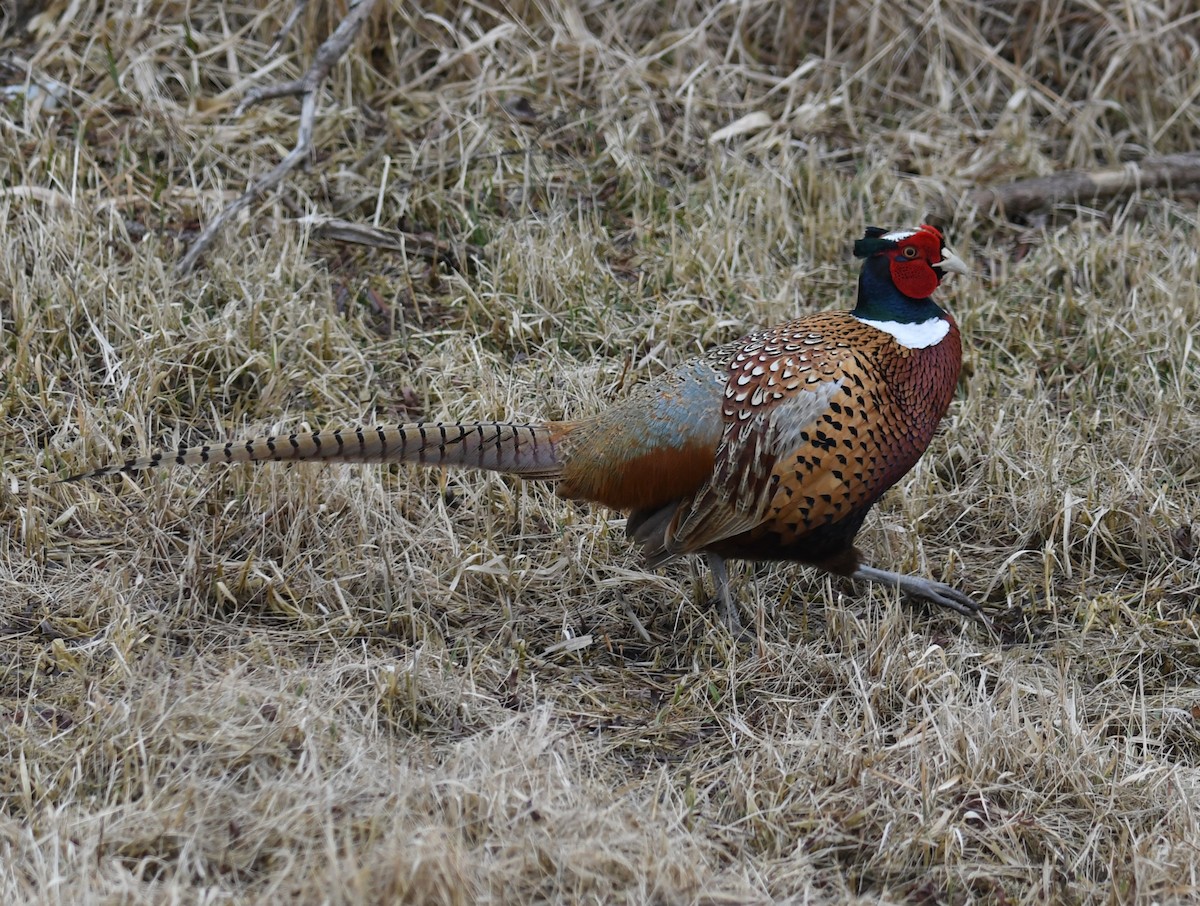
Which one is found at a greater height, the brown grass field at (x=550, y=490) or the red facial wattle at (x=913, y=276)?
the red facial wattle at (x=913, y=276)

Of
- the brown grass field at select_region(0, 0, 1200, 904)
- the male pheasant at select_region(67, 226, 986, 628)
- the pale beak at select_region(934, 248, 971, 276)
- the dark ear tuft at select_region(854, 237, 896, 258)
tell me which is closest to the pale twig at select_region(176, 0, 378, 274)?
the brown grass field at select_region(0, 0, 1200, 904)

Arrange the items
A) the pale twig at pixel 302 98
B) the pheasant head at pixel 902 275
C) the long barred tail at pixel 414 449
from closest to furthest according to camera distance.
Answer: the long barred tail at pixel 414 449
the pheasant head at pixel 902 275
the pale twig at pixel 302 98

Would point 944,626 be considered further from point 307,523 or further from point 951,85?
point 951,85

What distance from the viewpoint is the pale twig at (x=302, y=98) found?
3.88m

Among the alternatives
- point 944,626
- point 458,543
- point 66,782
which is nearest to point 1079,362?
point 944,626

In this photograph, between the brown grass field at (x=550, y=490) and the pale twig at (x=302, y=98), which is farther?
the pale twig at (x=302, y=98)

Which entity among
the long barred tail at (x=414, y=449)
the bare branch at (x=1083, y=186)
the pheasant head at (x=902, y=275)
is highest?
the pheasant head at (x=902, y=275)

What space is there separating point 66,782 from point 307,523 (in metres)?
0.92

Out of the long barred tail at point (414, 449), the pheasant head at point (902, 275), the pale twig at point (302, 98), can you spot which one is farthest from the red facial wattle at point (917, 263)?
the pale twig at point (302, 98)

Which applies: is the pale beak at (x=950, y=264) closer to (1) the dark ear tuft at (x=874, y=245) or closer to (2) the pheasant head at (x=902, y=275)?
(2) the pheasant head at (x=902, y=275)

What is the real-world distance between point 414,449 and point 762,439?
0.69 meters

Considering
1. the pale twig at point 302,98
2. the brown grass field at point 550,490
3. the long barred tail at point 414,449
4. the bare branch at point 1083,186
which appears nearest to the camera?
the brown grass field at point 550,490

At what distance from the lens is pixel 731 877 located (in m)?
2.22

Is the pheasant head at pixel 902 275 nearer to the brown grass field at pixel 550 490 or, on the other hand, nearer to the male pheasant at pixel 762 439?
the male pheasant at pixel 762 439
